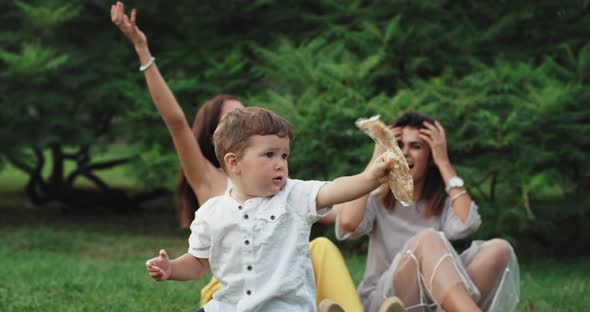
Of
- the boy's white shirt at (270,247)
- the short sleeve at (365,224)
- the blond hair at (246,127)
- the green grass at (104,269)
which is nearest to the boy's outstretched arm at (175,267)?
the boy's white shirt at (270,247)

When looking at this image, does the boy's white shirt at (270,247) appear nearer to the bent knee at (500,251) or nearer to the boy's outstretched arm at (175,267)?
the boy's outstretched arm at (175,267)

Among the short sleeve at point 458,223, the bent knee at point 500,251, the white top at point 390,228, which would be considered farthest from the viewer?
the white top at point 390,228

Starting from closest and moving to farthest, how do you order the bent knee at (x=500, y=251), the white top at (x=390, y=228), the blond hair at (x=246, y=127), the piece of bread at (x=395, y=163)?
the piece of bread at (x=395, y=163) < the blond hair at (x=246, y=127) < the bent knee at (x=500, y=251) < the white top at (x=390, y=228)

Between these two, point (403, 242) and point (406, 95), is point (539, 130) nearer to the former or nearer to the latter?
point (406, 95)

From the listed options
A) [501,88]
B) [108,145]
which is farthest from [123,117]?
[501,88]

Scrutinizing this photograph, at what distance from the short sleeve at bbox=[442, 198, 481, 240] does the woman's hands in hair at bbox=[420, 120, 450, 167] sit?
27cm

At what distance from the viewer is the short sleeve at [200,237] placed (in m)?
2.59

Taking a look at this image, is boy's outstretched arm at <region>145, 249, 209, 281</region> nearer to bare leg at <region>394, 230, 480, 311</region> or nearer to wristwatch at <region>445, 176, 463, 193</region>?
bare leg at <region>394, 230, 480, 311</region>

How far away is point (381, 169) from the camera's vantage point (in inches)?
87.0

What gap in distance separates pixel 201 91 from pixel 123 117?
991 millimetres

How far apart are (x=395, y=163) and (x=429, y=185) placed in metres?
1.75

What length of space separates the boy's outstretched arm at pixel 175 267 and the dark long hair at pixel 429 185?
1392 mm

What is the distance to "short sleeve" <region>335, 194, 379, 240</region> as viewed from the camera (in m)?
3.63

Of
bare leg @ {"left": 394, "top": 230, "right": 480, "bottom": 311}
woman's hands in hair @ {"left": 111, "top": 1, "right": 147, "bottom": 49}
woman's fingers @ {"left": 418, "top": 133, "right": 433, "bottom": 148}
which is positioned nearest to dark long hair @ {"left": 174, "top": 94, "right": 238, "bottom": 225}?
woman's hands in hair @ {"left": 111, "top": 1, "right": 147, "bottom": 49}
